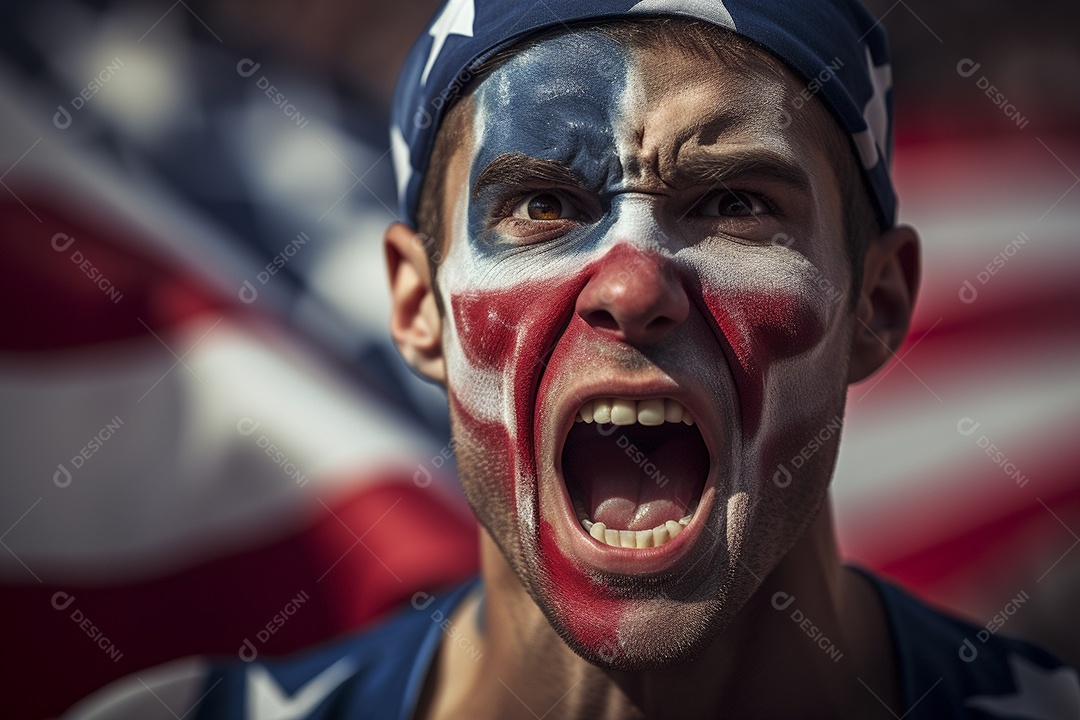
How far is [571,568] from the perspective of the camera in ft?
6.22

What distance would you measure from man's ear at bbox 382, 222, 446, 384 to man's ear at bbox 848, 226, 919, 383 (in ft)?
3.14

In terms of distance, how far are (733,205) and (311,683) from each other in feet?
5.72

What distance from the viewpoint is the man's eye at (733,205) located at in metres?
1.97

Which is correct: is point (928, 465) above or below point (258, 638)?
below

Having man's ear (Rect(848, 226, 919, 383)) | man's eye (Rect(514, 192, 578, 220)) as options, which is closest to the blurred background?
man's ear (Rect(848, 226, 919, 383))

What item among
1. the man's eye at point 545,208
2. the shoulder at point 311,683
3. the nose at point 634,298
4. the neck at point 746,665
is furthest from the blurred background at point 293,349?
the nose at point 634,298

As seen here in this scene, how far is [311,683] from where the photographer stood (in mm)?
2754

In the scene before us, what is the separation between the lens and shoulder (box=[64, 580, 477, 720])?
262cm

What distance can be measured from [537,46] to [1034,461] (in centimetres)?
324

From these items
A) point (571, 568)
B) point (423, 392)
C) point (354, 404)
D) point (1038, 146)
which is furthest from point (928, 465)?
point (571, 568)

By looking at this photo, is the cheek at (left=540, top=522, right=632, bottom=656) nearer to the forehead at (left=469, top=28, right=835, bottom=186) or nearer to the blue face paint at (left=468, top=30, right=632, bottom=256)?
the blue face paint at (left=468, top=30, right=632, bottom=256)

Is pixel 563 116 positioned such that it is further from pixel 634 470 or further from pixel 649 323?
pixel 634 470

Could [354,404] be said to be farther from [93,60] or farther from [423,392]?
[93,60]

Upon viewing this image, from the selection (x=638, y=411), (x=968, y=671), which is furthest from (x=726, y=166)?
(x=968, y=671)
